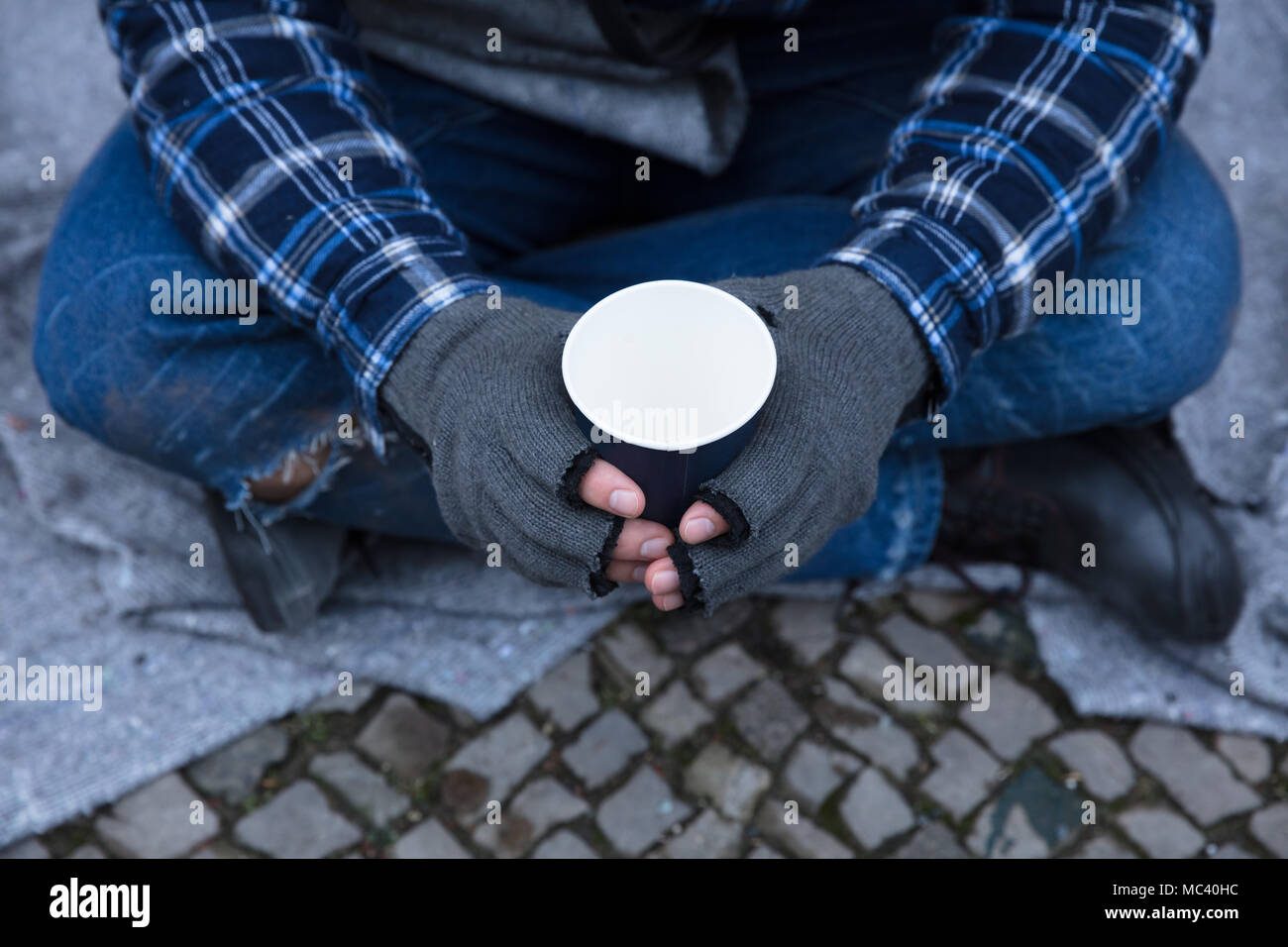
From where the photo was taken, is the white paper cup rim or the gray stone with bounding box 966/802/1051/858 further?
the gray stone with bounding box 966/802/1051/858

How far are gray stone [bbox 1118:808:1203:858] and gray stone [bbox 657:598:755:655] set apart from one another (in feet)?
2.90

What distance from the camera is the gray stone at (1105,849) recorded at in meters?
2.16

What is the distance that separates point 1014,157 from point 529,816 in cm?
154

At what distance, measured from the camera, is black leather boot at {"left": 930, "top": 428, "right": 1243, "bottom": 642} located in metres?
2.39

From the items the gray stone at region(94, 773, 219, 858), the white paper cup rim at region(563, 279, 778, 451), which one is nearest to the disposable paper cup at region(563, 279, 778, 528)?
the white paper cup rim at region(563, 279, 778, 451)

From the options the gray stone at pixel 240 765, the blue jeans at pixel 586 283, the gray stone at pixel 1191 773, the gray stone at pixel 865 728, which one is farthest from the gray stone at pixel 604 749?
the gray stone at pixel 1191 773

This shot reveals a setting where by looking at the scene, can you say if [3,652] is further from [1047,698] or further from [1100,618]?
[1100,618]

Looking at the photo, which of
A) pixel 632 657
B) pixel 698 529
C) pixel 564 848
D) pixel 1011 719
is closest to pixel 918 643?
pixel 1011 719

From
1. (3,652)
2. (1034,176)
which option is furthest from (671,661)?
(3,652)

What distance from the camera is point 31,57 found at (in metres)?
3.46

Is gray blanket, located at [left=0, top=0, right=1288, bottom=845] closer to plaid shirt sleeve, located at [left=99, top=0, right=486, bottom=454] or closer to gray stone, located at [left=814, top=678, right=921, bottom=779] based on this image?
gray stone, located at [left=814, top=678, right=921, bottom=779]

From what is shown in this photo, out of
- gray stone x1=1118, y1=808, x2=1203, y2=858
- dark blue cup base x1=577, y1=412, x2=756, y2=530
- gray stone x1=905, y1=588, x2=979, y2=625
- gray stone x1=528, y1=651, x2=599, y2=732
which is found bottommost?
gray stone x1=1118, y1=808, x2=1203, y2=858

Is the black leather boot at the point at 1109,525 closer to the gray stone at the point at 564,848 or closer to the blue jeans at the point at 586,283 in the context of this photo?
the blue jeans at the point at 586,283
